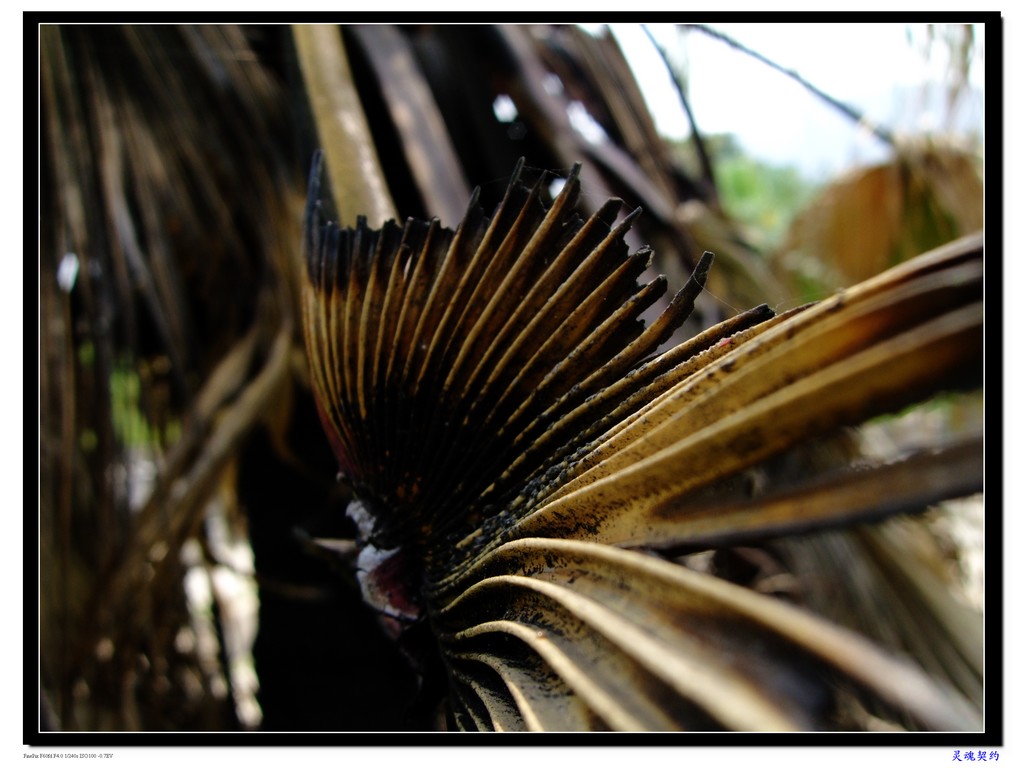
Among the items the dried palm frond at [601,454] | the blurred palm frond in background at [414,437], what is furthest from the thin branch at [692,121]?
the dried palm frond at [601,454]

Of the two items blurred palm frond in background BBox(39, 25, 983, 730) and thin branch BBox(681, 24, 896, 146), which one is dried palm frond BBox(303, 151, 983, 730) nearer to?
blurred palm frond in background BBox(39, 25, 983, 730)

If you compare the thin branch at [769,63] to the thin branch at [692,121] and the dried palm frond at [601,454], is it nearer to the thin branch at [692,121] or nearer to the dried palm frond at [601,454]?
the thin branch at [692,121]

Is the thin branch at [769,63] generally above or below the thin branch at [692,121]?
below

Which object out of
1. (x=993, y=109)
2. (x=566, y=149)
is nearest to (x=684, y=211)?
(x=566, y=149)

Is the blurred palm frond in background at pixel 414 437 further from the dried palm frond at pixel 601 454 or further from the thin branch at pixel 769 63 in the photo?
the thin branch at pixel 769 63

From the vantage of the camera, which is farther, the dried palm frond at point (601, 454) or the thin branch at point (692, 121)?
the thin branch at point (692, 121)

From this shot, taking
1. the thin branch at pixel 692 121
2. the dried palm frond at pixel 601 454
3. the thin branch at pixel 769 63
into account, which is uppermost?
the thin branch at pixel 692 121

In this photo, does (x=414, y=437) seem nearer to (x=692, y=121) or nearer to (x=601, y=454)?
(x=601, y=454)

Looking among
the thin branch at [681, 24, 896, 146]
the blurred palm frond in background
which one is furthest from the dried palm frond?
the thin branch at [681, 24, 896, 146]
